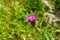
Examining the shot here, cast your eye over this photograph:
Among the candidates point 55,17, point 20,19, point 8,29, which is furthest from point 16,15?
point 55,17

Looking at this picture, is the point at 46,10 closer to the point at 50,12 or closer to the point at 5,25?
the point at 50,12

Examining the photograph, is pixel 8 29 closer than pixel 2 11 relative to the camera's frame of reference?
Yes

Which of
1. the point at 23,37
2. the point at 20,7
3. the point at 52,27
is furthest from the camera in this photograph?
the point at 20,7

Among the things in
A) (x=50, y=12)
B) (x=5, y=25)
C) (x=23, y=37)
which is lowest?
(x=23, y=37)

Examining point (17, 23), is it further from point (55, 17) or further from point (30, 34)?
point (55, 17)

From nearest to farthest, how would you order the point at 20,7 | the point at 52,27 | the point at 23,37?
the point at 23,37 → the point at 52,27 → the point at 20,7

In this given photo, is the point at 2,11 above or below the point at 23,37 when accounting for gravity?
above
